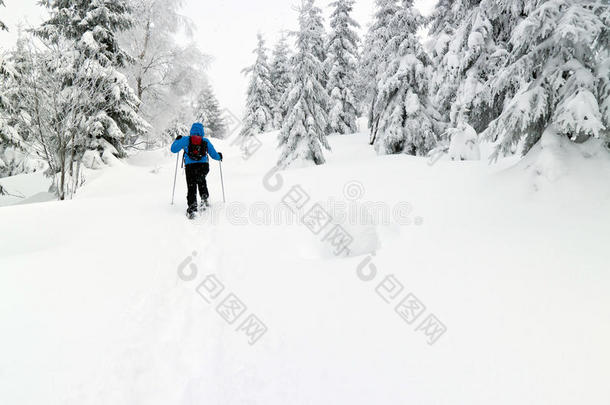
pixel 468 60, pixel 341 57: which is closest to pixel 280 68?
pixel 341 57

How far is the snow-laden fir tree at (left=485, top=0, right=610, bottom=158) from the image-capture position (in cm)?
424

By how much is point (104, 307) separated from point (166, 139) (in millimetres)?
18667

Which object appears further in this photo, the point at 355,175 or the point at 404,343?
the point at 355,175

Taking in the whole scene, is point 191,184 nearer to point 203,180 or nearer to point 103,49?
point 203,180

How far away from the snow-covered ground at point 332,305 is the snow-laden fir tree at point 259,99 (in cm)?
2834

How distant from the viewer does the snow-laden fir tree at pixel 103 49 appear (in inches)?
485

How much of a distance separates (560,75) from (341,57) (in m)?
22.7

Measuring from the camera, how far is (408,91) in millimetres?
15273

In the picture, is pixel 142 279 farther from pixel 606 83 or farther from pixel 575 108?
pixel 606 83

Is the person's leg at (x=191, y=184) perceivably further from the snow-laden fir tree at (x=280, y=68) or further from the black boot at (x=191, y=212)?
the snow-laden fir tree at (x=280, y=68)

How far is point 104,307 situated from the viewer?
3582mm

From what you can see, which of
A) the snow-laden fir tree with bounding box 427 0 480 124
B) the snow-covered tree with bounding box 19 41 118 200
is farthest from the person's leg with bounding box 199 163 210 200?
the snow-laden fir tree with bounding box 427 0 480 124

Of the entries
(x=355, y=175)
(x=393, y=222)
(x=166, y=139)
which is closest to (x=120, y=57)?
(x=166, y=139)

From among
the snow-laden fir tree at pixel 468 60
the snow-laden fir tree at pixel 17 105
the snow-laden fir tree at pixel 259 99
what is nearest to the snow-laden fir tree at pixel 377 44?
the snow-laden fir tree at pixel 468 60
